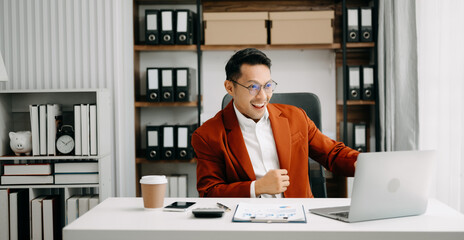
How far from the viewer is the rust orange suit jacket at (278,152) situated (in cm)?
174

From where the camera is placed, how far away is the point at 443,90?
2430 mm

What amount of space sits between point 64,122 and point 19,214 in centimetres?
68

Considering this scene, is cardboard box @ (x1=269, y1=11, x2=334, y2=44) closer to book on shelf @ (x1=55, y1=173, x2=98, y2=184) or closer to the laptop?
book on shelf @ (x1=55, y1=173, x2=98, y2=184)

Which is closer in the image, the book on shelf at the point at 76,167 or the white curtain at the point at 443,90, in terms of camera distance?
the white curtain at the point at 443,90

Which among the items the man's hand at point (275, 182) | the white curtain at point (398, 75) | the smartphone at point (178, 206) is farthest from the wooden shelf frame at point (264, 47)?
the smartphone at point (178, 206)

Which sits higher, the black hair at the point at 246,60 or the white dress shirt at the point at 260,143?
the black hair at the point at 246,60

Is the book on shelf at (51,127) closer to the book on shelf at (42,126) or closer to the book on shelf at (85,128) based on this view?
the book on shelf at (42,126)

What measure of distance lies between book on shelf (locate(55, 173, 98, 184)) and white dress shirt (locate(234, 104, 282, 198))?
147 cm

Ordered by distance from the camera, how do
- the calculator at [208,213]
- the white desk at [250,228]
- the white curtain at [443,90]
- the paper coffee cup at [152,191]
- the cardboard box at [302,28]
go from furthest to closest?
the cardboard box at [302,28], the white curtain at [443,90], the paper coffee cup at [152,191], the calculator at [208,213], the white desk at [250,228]

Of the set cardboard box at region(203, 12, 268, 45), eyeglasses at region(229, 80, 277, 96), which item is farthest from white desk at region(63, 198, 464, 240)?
cardboard box at region(203, 12, 268, 45)

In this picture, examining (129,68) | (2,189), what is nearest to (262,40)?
(129,68)

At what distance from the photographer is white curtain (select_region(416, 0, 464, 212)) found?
2.26 metres

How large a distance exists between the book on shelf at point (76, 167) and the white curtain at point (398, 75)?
2.03 metres

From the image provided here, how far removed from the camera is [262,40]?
3314 millimetres
